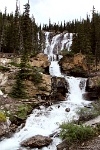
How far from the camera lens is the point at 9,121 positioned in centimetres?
2584

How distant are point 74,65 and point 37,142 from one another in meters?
30.1

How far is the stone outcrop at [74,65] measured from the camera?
48369 mm

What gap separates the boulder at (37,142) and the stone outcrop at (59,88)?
537 inches

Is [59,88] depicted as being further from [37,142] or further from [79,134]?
[79,134]

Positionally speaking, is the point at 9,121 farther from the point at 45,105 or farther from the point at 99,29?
the point at 99,29

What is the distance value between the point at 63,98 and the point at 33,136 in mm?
14070

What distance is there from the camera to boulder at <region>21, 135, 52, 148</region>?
2075cm

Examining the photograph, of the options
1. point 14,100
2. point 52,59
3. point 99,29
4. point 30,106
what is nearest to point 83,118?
point 30,106

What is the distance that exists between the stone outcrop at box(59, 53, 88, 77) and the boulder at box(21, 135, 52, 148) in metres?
27.2

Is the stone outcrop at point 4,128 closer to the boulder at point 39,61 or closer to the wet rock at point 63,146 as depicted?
the wet rock at point 63,146

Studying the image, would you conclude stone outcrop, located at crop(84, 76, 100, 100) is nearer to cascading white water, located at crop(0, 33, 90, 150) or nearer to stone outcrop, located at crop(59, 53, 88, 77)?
cascading white water, located at crop(0, 33, 90, 150)

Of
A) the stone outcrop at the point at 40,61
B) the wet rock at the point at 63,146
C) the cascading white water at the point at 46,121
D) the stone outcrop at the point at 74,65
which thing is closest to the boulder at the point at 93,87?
the cascading white water at the point at 46,121

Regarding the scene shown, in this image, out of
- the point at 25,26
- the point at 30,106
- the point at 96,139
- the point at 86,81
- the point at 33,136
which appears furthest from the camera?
the point at 25,26

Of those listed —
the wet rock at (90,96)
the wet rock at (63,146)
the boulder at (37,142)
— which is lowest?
the boulder at (37,142)
